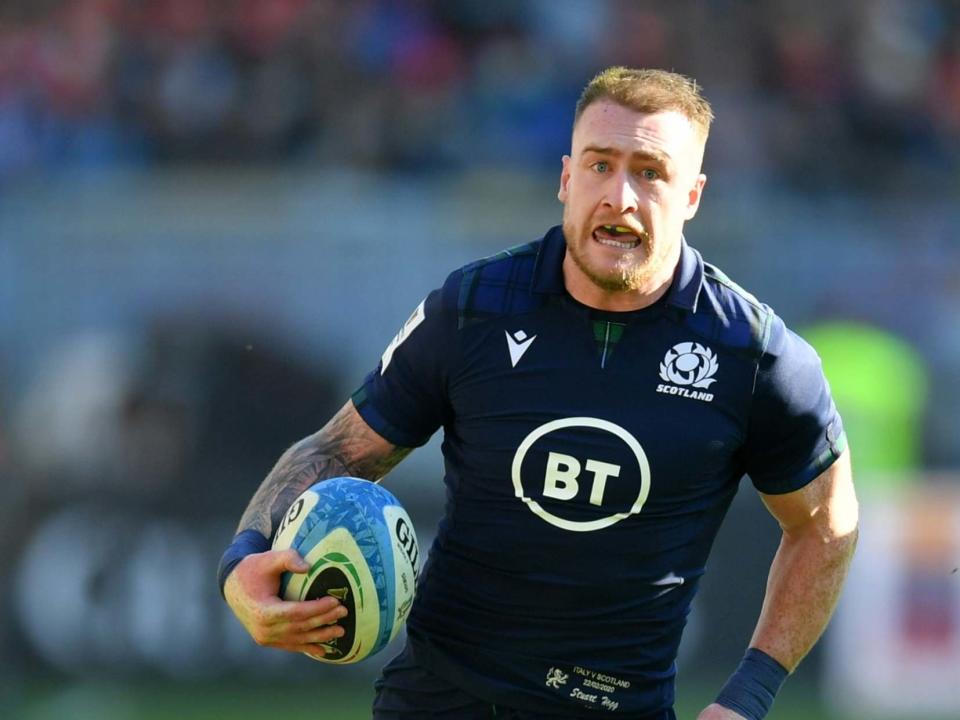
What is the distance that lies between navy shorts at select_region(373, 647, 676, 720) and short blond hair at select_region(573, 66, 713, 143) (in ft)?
5.37

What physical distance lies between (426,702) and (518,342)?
3.44 ft

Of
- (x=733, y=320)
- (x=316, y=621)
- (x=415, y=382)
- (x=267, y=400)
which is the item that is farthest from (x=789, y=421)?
(x=267, y=400)

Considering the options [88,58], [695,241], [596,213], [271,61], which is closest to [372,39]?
[271,61]

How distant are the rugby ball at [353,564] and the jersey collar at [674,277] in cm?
78

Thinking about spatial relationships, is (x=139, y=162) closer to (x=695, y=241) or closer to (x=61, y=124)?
(x=61, y=124)

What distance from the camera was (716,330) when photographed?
4609 millimetres

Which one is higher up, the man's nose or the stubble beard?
the man's nose

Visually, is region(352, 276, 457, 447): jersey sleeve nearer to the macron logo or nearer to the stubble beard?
the macron logo

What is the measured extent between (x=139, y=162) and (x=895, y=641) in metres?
5.91

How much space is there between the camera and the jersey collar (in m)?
4.62

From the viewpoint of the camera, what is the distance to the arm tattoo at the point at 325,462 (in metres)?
4.71

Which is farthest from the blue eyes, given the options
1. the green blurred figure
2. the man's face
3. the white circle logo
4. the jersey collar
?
the green blurred figure
